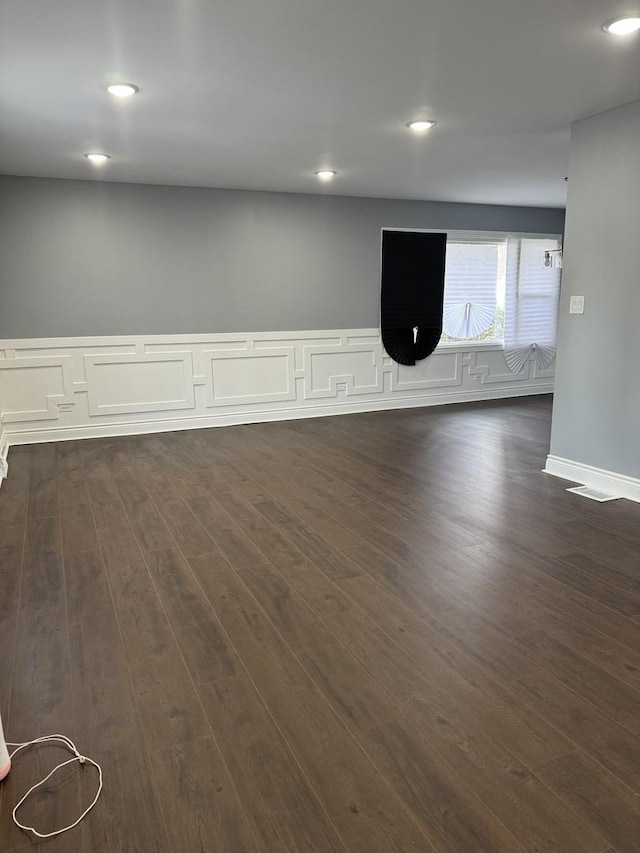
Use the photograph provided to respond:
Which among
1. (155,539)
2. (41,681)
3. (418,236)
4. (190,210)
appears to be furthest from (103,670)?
(418,236)

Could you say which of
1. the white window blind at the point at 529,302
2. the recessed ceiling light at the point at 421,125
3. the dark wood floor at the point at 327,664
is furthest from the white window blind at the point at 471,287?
the dark wood floor at the point at 327,664

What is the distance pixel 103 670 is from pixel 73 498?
200 cm

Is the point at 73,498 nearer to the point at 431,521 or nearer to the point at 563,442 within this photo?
the point at 431,521

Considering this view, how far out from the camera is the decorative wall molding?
5.30 metres

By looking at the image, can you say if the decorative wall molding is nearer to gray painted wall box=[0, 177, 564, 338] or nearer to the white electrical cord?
gray painted wall box=[0, 177, 564, 338]

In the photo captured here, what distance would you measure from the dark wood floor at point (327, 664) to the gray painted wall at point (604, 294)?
43 cm

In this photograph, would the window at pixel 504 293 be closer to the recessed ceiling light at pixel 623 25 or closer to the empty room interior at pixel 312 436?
the empty room interior at pixel 312 436

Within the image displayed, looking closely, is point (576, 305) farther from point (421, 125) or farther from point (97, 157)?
point (97, 157)

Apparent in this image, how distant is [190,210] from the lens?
567 centimetres

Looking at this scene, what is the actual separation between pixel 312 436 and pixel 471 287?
3.03 meters

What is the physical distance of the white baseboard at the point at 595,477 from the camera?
3.73m

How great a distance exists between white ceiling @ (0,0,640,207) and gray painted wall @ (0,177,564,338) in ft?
1.56

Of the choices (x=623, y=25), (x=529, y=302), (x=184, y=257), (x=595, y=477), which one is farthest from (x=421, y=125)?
(x=529, y=302)

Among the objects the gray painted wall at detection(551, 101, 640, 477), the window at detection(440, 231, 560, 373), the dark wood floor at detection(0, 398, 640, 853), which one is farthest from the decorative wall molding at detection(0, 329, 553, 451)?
the gray painted wall at detection(551, 101, 640, 477)
